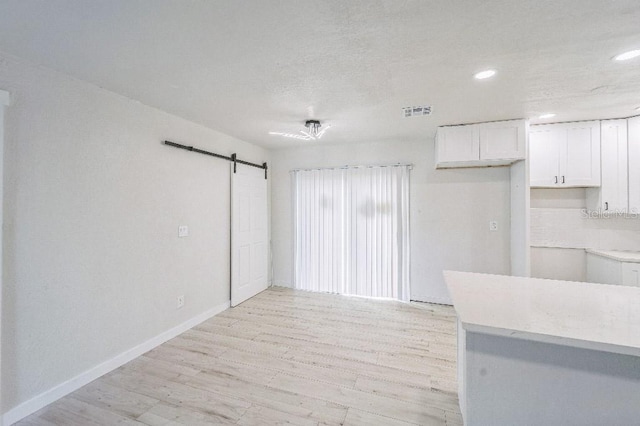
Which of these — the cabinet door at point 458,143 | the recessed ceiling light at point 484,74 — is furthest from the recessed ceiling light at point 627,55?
the cabinet door at point 458,143

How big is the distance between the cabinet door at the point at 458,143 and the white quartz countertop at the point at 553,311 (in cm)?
194

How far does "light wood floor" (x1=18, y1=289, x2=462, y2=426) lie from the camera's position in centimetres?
195

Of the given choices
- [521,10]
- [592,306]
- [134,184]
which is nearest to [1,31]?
[134,184]

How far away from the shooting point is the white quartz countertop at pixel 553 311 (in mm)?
1128

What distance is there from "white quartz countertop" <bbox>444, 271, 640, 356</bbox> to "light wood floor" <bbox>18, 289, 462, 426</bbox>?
0.99 m

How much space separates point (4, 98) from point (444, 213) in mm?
4690

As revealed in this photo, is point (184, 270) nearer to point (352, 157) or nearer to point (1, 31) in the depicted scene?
point (1, 31)

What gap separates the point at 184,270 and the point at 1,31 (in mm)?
2434

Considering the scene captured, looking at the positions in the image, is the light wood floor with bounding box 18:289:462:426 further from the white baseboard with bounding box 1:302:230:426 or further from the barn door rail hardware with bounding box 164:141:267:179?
the barn door rail hardware with bounding box 164:141:267:179

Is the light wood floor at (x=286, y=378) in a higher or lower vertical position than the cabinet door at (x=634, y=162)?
lower

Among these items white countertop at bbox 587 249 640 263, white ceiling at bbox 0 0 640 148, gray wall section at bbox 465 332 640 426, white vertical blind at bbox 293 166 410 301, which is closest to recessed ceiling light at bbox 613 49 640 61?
white ceiling at bbox 0 0 640 148

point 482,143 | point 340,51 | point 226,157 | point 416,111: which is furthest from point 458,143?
point 226,157

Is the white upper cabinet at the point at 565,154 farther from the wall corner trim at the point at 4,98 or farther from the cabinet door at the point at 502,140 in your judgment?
the wall corner trim at the point at 4,98

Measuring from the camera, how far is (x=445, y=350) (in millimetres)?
2832
